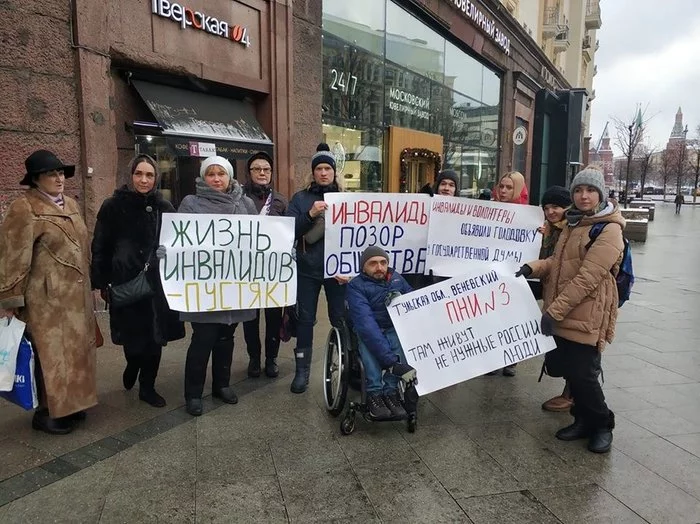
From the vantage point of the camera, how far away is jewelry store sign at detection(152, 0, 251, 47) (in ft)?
22.9

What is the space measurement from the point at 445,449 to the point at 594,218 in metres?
1.73

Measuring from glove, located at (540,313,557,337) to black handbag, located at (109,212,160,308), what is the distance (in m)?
2.67

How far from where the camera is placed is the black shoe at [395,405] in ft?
11.4

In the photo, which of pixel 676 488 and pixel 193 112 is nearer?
pixel 676 488

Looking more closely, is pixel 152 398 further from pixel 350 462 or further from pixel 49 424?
pixel 350 462

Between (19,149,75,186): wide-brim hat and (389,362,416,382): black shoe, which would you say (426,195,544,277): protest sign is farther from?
(19,149,75,186): wide-brim hat

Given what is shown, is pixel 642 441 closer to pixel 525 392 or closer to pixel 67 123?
pixel 525 392

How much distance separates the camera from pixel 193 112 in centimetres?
766

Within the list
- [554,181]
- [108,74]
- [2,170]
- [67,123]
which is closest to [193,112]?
[108,74]

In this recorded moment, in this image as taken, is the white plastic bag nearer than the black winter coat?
Yes

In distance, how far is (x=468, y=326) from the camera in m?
3.73

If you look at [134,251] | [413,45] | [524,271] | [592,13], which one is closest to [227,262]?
[134,251]

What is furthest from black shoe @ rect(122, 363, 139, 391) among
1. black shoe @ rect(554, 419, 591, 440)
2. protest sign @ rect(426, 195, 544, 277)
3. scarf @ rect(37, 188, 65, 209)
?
black shoe @ rect(554, 419, 591, 440)

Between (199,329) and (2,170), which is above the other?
(2,170)
